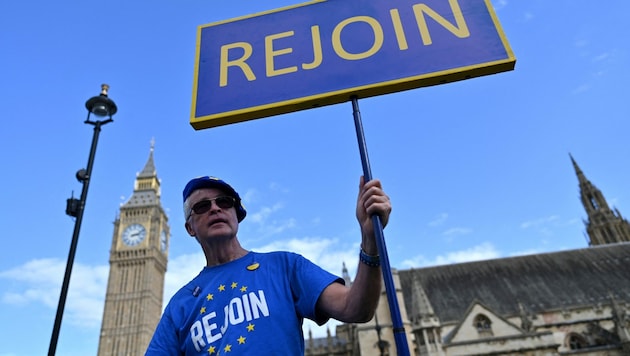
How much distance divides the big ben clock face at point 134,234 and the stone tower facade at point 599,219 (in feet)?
214

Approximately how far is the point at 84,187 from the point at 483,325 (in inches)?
999

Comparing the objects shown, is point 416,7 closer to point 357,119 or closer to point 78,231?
point 357,119

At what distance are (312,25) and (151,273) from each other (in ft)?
224

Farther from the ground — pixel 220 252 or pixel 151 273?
pixel 151 273

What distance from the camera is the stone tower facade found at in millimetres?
51562

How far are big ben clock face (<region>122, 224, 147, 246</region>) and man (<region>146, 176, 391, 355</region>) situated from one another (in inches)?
2705

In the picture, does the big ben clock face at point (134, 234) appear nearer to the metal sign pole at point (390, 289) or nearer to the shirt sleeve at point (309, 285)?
the shirt sleeve at point (309, 285)

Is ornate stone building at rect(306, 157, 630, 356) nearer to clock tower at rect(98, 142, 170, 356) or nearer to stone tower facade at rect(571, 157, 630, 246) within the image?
stone tower facade at rect(571, 157, 630, 246)

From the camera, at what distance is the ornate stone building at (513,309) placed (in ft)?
79.2

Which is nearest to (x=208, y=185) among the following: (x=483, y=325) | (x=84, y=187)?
(x=84, y=187)

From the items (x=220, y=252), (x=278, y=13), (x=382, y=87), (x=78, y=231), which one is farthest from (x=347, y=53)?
(x=78, y=231)

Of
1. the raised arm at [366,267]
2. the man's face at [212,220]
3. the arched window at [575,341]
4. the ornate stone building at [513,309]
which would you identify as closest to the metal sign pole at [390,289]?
the raised arm at [366,267]

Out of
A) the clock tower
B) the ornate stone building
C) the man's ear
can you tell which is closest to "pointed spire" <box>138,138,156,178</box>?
the clock tower

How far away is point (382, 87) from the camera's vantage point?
7.13 ft
